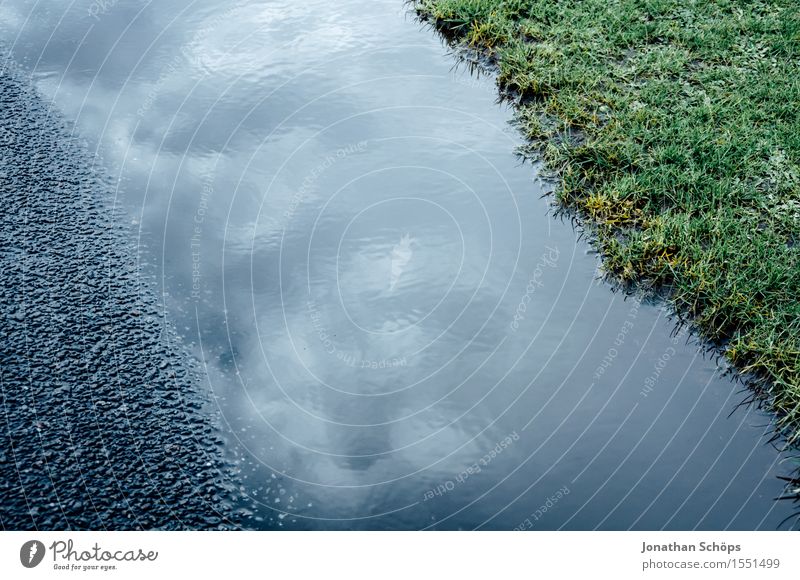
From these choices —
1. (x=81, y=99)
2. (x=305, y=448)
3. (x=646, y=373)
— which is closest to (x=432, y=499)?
(x=305, y=448)

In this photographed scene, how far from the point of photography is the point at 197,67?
4930 millimetres

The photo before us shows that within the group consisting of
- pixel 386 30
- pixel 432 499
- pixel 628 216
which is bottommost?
pixel 432 499

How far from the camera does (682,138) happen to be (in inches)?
167

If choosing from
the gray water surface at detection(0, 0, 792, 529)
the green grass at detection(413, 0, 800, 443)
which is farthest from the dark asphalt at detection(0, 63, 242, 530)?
the green grass at detection(413, 0, 800, 443)

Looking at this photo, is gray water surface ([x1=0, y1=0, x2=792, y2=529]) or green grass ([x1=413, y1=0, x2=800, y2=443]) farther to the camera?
green grass ([x1=413, y1=0, x2=800, y2=443])

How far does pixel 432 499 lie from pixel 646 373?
3.72ft

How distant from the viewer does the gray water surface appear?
302 cm

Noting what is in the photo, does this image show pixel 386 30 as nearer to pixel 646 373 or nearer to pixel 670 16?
pixel 670 16

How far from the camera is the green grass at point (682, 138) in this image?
353cm

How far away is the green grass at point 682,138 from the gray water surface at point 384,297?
18 centimetres

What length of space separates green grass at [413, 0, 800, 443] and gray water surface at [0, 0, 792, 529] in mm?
182

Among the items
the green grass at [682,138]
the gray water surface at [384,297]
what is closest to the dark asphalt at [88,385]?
the gray water surface at [384,297]

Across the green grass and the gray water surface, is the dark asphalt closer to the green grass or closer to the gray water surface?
the gray water surface
